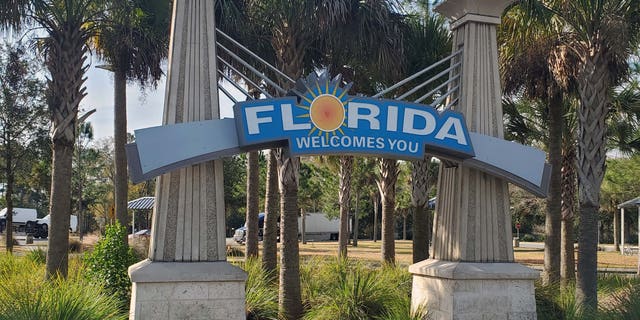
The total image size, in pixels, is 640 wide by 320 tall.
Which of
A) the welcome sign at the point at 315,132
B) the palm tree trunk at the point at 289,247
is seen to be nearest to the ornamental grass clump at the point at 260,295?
the palm tree trunk at the point at 289,247

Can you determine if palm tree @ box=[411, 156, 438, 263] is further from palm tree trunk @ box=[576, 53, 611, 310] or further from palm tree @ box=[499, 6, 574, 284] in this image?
Result: palm tree trunk @ box=[576, 53, 611, 310]

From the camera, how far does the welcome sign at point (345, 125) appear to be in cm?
912

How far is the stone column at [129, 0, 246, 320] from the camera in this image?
8.72 m

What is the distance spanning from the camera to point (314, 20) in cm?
1211

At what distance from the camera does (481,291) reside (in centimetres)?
998

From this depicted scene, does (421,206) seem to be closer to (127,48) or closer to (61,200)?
(127,48)

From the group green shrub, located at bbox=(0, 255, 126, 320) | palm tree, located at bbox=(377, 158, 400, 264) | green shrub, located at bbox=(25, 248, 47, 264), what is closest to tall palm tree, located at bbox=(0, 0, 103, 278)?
green shrub, located at bbox=(0, 255, 126, 320)

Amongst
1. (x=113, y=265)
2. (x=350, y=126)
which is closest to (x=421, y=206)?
(x=350, y=126)

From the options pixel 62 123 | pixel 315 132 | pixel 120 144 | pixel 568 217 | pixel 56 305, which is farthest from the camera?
pixel 568 217

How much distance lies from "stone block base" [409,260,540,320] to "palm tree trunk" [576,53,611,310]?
2.37 metres

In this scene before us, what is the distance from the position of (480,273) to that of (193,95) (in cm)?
502

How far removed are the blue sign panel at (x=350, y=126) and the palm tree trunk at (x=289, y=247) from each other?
278 cm

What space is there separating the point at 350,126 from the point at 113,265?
5.57 metres

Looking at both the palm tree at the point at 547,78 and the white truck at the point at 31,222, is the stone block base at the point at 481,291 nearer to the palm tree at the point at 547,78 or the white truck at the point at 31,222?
the palm tree at the point at 547,78
